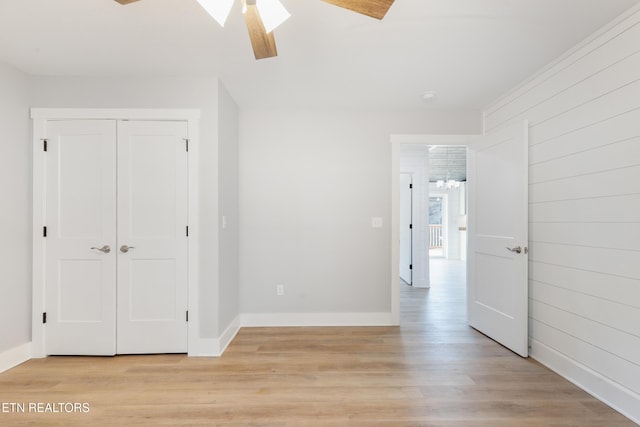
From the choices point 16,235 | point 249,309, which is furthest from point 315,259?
point 16,235

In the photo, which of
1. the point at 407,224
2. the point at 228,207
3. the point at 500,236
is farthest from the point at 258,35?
the point at 407,224

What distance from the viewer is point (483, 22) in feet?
6.23

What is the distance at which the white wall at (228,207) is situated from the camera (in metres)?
2.78

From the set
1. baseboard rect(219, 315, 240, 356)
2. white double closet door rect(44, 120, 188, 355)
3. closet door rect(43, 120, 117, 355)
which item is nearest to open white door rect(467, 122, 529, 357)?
baseboard rect(219, 315, 240, 356)

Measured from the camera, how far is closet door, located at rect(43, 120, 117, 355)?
261 cm

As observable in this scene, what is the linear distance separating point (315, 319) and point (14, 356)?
2.65 meters

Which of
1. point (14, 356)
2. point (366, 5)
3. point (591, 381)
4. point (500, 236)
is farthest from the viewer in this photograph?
point (500, 236)

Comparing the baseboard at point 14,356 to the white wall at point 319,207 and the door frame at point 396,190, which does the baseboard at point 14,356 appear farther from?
the door frame at point 396,190

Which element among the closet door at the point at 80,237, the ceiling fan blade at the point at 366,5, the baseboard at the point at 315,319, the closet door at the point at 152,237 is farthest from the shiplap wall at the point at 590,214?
the closet door at the point at 80,237

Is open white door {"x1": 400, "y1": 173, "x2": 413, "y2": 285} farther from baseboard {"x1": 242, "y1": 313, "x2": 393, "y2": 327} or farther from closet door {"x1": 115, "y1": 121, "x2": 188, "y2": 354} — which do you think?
closet door {"x1": 115, "y1": 121, "x2": 188, "y2": 354}

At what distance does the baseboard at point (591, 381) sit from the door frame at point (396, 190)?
1292 millimetres

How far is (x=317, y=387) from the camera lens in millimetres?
2137

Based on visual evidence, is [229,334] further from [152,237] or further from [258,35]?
[258,35]

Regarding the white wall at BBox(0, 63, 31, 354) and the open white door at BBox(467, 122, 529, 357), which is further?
the open white door at BBox(467, 122, 529, 357)
